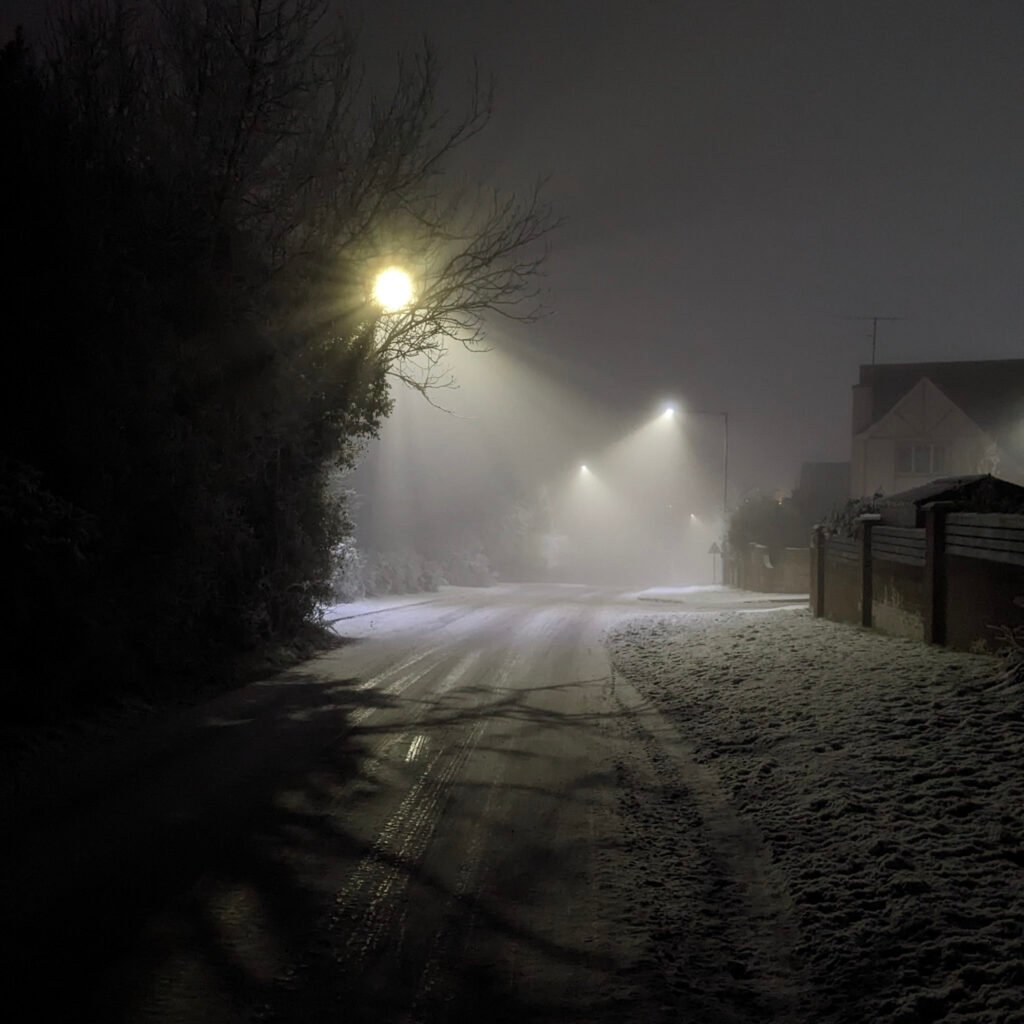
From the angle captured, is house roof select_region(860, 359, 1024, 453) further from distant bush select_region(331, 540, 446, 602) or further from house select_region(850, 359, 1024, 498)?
distant bush select_region(331, 540, 446, 602)

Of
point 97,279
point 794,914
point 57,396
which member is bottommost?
point 794,914

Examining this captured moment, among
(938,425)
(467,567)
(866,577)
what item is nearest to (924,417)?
(938,425)

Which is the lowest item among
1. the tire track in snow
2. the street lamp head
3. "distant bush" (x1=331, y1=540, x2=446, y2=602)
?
the tire track in snow

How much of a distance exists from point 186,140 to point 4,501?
6657mm

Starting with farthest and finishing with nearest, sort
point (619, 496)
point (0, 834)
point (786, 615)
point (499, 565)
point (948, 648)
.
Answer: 1. point (619, 496)
2. point (499, 565)
3. point (786, 615)
4. point (948, 648)
5. point (0, 834)

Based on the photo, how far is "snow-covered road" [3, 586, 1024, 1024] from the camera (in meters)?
3.75

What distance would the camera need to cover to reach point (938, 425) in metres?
39.7

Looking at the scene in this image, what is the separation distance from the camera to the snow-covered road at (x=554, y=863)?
3.75 meters

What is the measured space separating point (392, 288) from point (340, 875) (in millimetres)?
11628

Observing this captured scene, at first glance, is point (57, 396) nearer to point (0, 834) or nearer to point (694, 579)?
point (0, 834)

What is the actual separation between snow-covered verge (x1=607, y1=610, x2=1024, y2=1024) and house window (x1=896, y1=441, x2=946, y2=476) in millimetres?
32353

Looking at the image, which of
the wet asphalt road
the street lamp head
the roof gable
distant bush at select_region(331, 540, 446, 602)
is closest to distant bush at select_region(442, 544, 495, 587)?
distant bush at select_region(331, 540, 446, 602)

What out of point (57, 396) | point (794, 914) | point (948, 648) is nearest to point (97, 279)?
point (57, 396)

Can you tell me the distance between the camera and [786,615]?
56.6 ft
